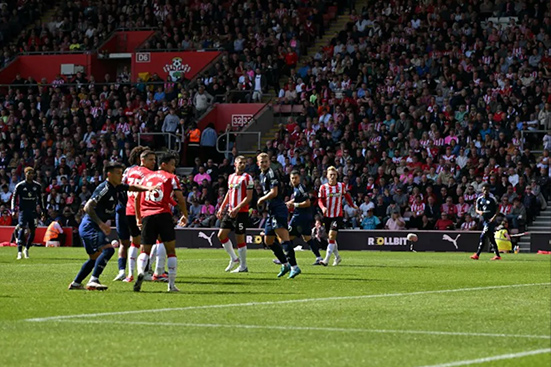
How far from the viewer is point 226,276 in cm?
1962

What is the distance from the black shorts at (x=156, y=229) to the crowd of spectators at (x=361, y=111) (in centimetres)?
1776

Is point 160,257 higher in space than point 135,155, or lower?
lower

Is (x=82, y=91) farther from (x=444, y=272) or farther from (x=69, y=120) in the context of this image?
(x=444, y=272)

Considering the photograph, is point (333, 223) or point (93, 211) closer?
point (93, 211)

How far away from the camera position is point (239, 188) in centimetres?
2047

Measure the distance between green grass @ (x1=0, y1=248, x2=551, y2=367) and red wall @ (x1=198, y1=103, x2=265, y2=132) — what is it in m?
23.9

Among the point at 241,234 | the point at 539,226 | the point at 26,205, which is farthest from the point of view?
the point at 539,226

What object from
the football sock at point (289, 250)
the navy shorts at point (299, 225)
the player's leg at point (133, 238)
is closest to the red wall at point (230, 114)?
the navy shorts at point (299, 225)

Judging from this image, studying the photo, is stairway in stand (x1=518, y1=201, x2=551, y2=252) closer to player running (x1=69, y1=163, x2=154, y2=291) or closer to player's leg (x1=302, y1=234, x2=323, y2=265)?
player's leg (x1=302, y1=234, x2=323, y2=265)

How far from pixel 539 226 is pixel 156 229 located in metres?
21.1

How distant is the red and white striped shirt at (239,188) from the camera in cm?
2033

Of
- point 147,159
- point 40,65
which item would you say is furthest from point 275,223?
point 40,65

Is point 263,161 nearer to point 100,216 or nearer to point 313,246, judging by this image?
point 100,216

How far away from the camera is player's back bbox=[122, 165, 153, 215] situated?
57.3 feet
